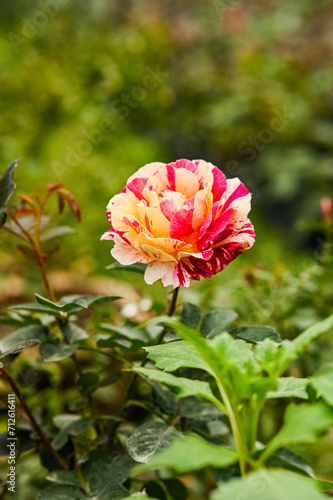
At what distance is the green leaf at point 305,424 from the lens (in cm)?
36

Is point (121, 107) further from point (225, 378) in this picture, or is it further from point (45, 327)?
point (225, 378)

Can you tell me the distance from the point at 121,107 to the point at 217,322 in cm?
271

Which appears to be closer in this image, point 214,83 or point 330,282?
point 330,282

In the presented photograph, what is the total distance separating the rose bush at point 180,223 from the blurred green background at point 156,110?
1313mm

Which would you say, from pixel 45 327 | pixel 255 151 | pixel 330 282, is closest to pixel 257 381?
pixel 45 327

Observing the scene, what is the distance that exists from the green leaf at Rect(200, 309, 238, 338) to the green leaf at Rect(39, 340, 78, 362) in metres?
0.18

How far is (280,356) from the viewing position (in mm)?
418

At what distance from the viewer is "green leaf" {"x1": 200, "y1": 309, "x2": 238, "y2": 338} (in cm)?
63

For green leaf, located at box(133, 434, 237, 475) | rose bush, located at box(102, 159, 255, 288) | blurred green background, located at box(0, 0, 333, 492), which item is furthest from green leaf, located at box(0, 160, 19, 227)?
blurred green background, located at box(0, 0, 333, 492)

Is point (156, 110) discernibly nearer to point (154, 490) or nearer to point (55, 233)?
point (55, 233)

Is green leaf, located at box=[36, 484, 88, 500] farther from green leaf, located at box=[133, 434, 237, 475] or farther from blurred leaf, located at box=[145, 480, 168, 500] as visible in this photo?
green leaf, located at box=[133, 434, 237, 475]

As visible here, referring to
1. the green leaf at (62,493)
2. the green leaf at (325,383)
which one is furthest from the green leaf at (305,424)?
the green leaf at (62,493)

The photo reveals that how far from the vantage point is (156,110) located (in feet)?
10.4

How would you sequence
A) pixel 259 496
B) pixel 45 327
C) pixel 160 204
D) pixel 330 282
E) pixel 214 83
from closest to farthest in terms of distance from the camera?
pixel 259 496 → pixel 160 204 → pixel 45 327 → pixel 330 282 → pixel 214 83
